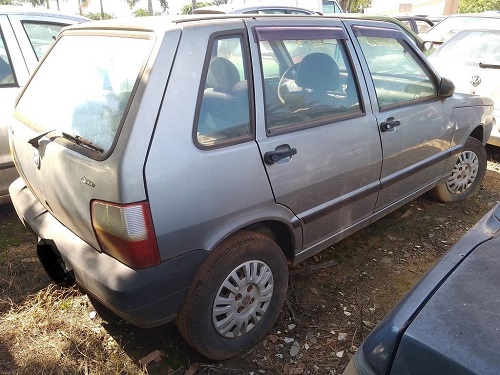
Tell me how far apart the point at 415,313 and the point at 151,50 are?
1.50 m

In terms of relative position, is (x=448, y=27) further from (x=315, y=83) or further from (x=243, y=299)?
(x=243, y=299)

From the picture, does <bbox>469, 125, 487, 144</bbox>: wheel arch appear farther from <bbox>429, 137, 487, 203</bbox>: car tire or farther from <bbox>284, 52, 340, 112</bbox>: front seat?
<bbox>284, 52, 340, 112</bbox>: front seat

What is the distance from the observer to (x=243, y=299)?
2229 mm

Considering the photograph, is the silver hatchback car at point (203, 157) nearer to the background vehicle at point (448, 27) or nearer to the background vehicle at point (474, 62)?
the background vehicle at point (474, 62)

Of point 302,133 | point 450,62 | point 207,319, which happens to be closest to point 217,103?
point 302,133

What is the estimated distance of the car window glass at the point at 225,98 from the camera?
1.93 metres

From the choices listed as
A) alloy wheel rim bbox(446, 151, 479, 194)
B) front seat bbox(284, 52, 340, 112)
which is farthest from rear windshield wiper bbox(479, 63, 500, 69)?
front seat bbox(284, 52, 340, 112)

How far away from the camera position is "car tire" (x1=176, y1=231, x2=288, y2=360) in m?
2.02

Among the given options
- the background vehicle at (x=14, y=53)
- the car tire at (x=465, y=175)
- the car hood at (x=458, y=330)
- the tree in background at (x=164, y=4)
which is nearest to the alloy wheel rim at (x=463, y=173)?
the car tire at (x=465, y=175)

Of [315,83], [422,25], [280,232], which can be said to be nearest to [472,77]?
[315,83]

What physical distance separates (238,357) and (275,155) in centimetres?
117

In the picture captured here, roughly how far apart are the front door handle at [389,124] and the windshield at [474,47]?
312cm

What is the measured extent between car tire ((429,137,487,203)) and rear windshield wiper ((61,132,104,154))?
3.20 metres

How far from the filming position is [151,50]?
1.84m
